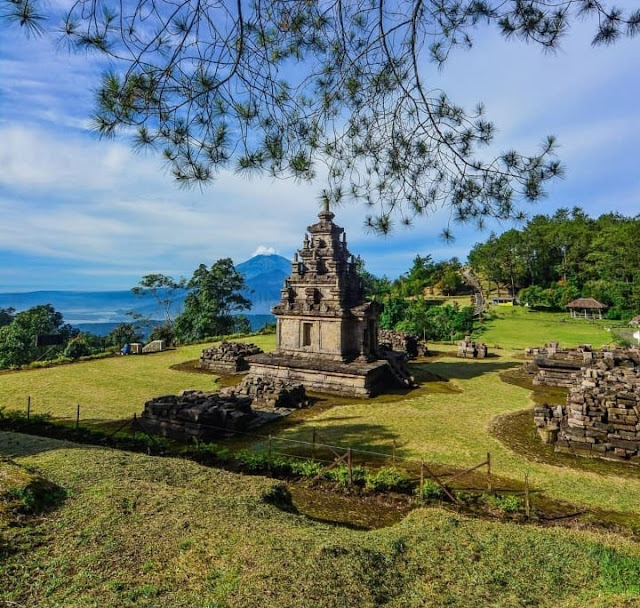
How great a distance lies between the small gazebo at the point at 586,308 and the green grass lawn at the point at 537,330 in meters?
1.15

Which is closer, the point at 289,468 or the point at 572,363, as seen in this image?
the point at 289,468

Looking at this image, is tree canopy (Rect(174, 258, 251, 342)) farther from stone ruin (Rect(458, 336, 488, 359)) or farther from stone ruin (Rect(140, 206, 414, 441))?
stone ruin (Rect(458, 336, 488, 359))

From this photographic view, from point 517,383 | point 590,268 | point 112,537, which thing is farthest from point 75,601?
point 590,268

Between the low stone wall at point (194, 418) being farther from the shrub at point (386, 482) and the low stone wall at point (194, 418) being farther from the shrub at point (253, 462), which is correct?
the shrub at point (386, 482)

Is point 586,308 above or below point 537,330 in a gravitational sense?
above

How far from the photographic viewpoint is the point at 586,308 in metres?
48.3

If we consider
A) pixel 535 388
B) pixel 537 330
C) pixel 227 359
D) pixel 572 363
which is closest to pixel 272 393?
pixel 227 359

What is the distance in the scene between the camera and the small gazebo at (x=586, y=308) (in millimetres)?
46500

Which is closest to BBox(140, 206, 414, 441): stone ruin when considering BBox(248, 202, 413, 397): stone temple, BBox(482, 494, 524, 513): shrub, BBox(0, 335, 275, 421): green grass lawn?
BBox(248, 202, 413, 397): stone temple

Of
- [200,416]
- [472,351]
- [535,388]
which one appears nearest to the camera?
[200,416]

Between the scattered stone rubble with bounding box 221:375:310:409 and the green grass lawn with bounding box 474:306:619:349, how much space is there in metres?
20.5

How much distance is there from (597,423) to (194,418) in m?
11.0

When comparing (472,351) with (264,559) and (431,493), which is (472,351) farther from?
(264,559)

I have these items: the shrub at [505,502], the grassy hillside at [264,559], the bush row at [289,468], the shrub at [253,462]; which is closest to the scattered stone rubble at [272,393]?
the bush row at [289,468]
